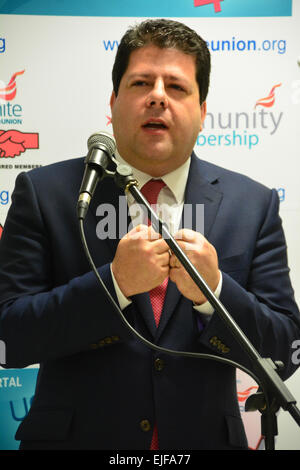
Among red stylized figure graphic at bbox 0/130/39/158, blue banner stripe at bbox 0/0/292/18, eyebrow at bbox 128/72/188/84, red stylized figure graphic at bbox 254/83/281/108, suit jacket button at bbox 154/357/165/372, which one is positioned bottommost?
suit jacket button at bbox 154/357/165/372

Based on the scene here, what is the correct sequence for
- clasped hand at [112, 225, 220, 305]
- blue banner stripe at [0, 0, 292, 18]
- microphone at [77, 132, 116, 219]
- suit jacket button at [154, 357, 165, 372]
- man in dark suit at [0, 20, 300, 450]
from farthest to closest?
blue banner stripe at [0, 0, 292, 18], suit jacket button at [154, 357, 165, 372], man in dark suit at [0, 20, 300, 450], clasped hand at [112, 225, 220, 305], microphone at [77, 132, 116, 219]

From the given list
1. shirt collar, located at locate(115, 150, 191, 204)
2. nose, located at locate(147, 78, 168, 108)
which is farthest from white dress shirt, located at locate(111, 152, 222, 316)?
nose, located at locate(147, 78, 168, 108)

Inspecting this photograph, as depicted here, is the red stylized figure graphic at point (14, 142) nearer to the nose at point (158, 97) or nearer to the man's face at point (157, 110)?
the man's face at point (157, 110)

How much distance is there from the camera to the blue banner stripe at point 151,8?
2572mm

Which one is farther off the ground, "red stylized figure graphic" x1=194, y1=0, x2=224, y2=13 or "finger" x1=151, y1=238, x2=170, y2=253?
"red stylized figure graphic" x1=194, y1=0, x2=224, y2=13

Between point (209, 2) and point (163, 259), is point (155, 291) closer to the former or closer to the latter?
point (163, 259)

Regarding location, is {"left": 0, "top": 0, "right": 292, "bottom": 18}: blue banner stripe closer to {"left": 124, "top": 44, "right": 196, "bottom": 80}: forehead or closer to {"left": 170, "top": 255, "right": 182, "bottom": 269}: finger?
{"left": 124, "top": 44, "right": 196, "bottom": 80}: forehead

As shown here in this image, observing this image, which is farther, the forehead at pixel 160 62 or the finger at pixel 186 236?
the forehead at pixel 160 62

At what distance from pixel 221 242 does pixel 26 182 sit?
2.24ft

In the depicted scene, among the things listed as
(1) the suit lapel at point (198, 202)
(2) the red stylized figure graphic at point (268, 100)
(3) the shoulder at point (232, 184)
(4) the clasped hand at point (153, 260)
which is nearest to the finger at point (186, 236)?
(4) the clasped hand at point (153, 260)

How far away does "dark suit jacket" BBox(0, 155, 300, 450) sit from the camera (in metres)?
1.57

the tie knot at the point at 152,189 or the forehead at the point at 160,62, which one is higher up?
the forehead at the point at 160,62

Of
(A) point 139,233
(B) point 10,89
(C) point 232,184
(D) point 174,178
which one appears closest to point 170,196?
(D) point 174,178

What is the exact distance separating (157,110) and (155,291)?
587 millimetres
